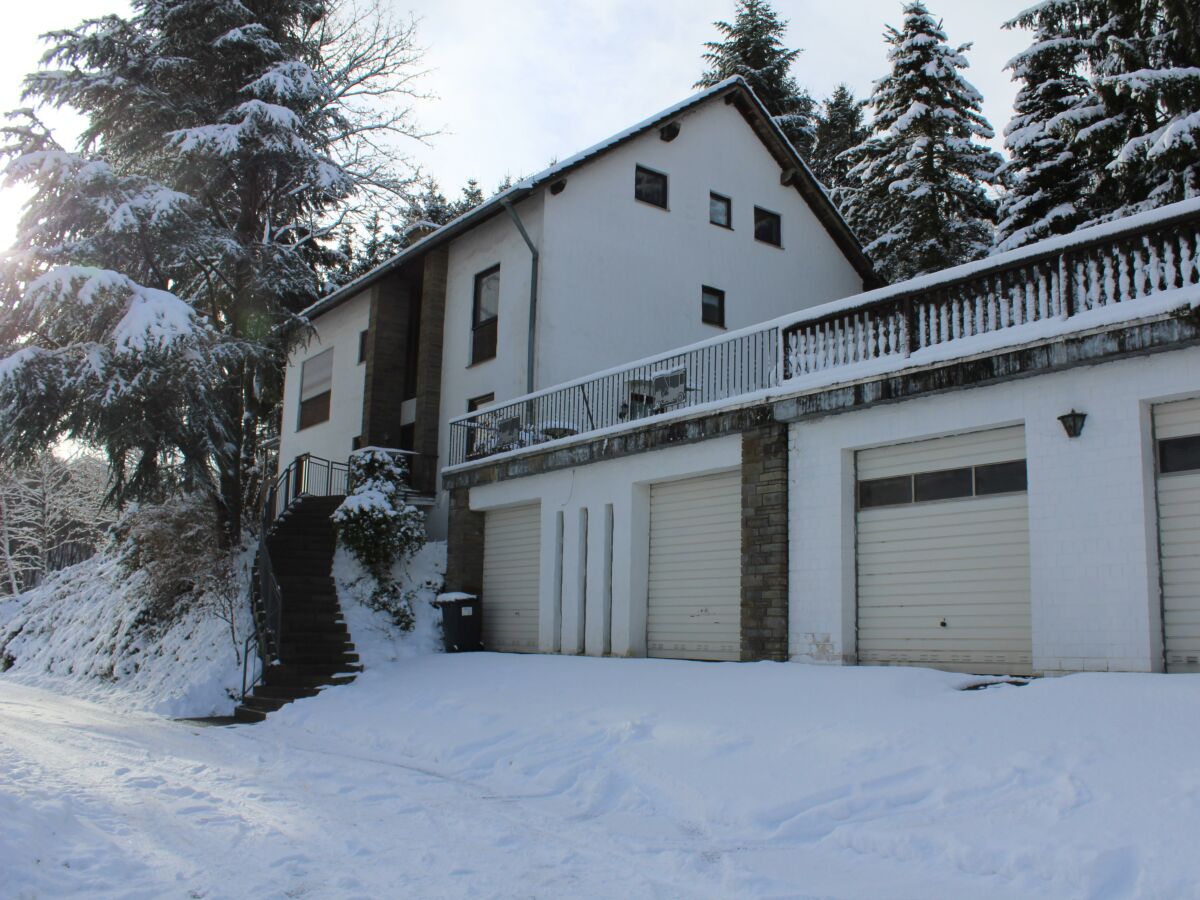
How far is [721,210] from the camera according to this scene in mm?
24938

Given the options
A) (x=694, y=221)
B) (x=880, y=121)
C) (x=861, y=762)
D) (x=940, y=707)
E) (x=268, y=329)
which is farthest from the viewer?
(x=880, y=121)

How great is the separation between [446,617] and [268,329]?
780 centimetres

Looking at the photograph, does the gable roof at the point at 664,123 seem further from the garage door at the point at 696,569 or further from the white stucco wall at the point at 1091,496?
the white stucco wall at the point at 1091,496

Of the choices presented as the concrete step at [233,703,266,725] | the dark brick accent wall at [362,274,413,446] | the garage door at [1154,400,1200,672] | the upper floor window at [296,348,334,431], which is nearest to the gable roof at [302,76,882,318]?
the dark brick accent wall at [362,274,413,446]

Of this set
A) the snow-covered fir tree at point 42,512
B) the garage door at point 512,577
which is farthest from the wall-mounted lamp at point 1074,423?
the snow-covered fir tree at point 42,512

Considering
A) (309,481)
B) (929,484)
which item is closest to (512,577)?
(929,484)

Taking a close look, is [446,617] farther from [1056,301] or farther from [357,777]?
[1056,301]

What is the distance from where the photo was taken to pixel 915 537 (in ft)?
40.3

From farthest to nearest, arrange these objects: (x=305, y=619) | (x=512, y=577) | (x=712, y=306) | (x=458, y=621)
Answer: (x=712, y=306) → (x=512, y=577) → (x=458, y=621) → (x=305, y=619)

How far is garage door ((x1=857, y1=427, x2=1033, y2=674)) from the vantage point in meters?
11.3

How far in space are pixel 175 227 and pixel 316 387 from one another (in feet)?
36.8

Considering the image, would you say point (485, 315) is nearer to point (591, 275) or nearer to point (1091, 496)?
point (591, 275)

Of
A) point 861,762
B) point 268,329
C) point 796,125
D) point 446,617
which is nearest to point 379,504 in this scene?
point 446,617

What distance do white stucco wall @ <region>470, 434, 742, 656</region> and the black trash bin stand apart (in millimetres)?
1818
